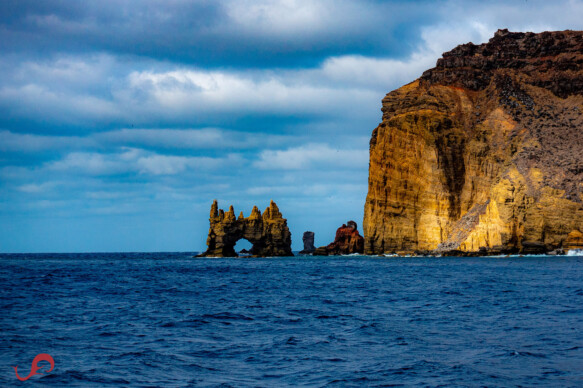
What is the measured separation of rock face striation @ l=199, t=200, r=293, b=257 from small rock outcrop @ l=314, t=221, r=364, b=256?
88.0ft

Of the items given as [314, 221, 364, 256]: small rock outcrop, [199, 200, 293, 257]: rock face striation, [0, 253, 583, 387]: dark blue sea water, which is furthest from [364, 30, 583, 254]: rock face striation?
[0, 253, 583, 387]: dark blue sea water

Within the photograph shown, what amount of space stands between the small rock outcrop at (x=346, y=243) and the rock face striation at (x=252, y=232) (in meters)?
26.8

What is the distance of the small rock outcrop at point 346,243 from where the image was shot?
169 meters

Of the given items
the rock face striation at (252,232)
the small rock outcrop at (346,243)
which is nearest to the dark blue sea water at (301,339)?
the rock face striation at (252,232)

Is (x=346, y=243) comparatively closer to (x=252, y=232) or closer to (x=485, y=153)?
(x=252, y=232)

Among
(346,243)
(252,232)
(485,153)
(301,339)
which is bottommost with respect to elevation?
(301,339)

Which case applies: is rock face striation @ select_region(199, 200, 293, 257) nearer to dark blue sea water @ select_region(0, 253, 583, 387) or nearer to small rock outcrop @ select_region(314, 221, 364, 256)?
small rock outcrop @ select_region(314, 221, 364, 256)

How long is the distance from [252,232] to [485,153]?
55.4 meters

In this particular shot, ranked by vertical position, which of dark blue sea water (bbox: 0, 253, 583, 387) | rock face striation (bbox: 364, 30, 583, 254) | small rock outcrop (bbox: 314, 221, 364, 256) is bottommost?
dark blue sea water (bbox: 0, 253, 583, 387)

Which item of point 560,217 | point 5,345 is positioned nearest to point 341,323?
point 5,345

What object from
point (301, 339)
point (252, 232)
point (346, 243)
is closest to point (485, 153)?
point (346, 243)

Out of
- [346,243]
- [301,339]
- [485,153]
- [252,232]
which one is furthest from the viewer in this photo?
[346,243]

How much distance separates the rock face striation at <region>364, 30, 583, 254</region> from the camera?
372 feet

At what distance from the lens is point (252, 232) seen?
5438 inches
